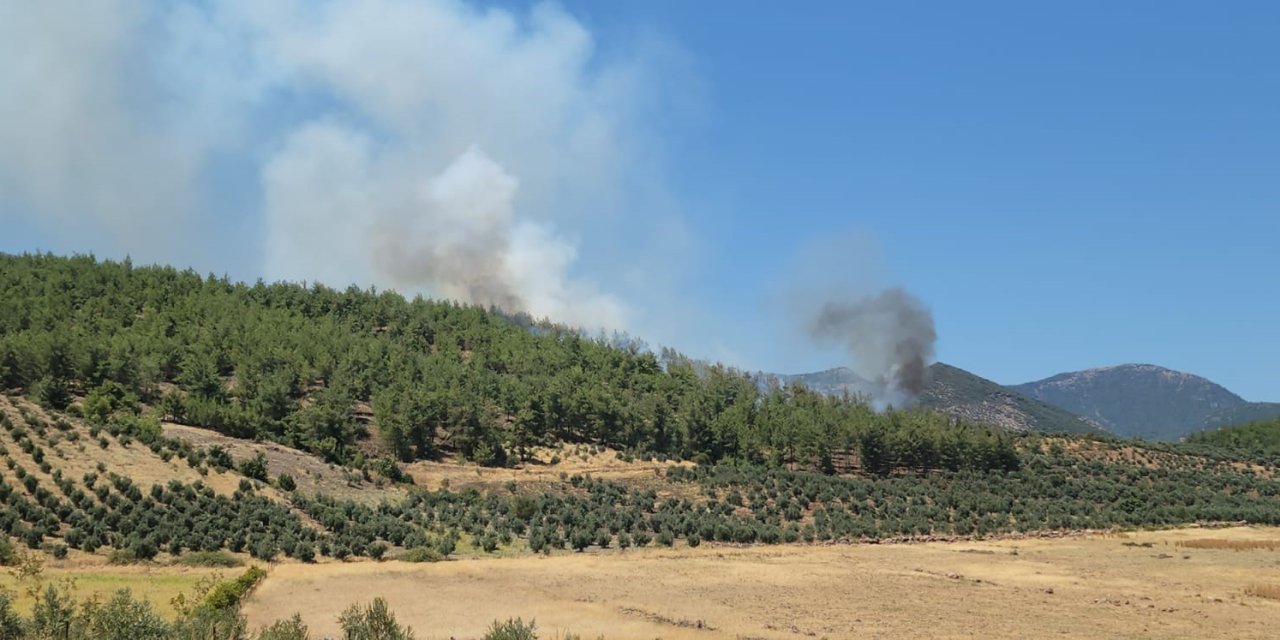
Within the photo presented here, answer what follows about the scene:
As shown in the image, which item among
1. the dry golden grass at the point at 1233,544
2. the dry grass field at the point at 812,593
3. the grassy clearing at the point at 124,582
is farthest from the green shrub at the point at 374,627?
the dry golden grass at the point at 1233,544

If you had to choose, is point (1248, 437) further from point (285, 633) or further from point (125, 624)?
point (125, 624)

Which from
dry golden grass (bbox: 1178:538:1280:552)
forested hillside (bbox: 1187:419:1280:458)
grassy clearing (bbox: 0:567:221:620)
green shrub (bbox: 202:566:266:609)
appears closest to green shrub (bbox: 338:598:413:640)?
green shrub (bbox: 202:566:266:609)

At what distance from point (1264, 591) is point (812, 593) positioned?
17.6m

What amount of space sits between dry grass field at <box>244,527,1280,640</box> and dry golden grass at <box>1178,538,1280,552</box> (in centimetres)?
159

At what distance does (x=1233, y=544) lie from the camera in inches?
2101

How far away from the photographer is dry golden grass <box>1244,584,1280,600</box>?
115 feet

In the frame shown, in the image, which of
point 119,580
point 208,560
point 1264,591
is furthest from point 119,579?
point 1264,591

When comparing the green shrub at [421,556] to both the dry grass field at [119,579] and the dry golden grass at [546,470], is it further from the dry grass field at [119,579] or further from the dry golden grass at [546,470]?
the dry golden grass at [546,470]

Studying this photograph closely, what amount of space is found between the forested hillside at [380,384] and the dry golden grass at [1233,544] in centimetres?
4180

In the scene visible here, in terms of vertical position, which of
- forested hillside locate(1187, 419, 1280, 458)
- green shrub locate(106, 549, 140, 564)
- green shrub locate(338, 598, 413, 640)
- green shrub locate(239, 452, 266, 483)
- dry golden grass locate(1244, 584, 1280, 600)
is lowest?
dry golden grass locate(1244, 584, 1280, 600)

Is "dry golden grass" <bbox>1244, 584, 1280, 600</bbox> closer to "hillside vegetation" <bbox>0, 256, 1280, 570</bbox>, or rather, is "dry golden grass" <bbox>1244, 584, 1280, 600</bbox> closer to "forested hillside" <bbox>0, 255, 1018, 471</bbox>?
"hillside vegetation" <bbox>0, 256, 1280, 570</bbox>

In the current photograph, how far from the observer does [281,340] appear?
4368 inches

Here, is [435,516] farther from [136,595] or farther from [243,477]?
A: [136,595]

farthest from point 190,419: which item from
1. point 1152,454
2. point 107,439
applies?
point 1152,454
